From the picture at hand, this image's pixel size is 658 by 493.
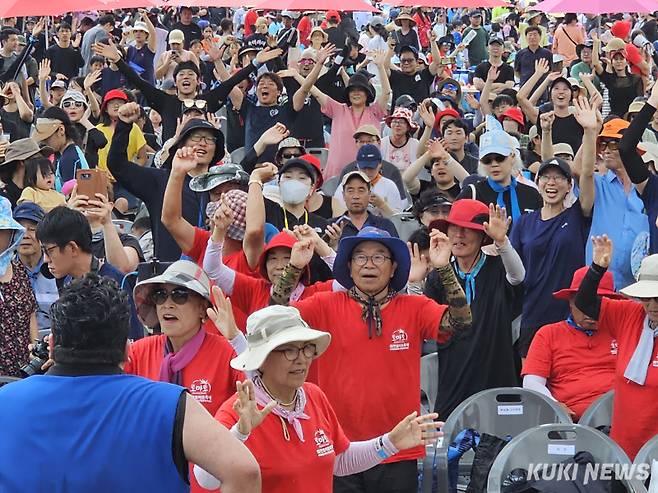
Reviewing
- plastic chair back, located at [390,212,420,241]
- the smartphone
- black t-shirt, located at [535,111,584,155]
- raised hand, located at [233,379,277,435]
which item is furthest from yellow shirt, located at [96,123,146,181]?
raised hand, located at [233,379,277,435]

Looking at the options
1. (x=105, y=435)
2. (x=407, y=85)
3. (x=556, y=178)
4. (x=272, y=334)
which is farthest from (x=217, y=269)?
(x=407, y=85)

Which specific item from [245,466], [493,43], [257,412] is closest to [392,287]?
[257,412]

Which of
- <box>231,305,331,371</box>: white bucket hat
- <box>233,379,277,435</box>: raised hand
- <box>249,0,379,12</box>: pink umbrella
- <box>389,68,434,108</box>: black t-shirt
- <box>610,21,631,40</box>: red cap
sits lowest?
<box>233,379,277,435</box>: raised hand

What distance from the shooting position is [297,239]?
18.7ft

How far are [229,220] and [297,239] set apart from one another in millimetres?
478

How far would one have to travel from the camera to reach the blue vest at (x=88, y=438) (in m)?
3.10

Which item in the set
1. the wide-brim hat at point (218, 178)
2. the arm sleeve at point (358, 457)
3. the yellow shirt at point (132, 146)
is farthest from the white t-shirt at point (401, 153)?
the arm sleeve at point (358, 457)

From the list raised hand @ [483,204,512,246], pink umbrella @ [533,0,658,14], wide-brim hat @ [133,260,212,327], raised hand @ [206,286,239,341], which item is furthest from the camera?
pink umbrella @ [533,0,658,14]

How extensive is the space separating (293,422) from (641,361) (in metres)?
2.01

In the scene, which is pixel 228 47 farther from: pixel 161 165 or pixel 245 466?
pixel 245 466

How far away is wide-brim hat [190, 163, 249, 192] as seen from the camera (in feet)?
22.4

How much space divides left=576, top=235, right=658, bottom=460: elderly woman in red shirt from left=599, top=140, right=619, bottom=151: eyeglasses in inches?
79.5

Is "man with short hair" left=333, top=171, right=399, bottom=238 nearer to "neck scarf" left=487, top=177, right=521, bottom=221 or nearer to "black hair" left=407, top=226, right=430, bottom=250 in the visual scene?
"black hair" left=407, top=226, right=430, bottom=250

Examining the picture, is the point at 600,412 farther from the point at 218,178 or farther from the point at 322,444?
the point at 218,178
